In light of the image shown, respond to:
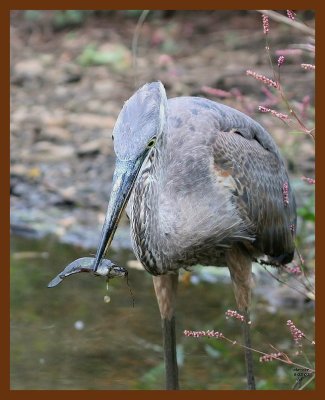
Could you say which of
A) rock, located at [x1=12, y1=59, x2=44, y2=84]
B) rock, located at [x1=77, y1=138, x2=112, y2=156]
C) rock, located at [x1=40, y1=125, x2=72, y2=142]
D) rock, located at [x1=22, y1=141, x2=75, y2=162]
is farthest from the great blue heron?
rock, located at [x1=12, y1=59, x2=44, y2=84]

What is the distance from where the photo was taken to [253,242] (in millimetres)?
5430

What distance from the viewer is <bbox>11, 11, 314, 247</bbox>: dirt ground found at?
881 centimetres

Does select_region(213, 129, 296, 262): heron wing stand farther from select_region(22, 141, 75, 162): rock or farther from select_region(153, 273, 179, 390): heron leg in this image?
select_region(22, 141, 75, 162): rock

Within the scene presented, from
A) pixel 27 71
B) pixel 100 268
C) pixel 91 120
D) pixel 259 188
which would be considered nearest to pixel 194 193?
pixel 259 188

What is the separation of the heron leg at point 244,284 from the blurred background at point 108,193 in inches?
9.6

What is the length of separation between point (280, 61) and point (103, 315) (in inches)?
120

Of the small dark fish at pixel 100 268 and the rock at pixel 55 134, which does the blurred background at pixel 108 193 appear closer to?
the rock at pixel 55 134

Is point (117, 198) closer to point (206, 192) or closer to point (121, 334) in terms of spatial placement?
point (206, 192)

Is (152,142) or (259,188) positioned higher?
(152,142)

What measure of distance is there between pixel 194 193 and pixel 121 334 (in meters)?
1.78

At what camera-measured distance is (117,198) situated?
3.96 m

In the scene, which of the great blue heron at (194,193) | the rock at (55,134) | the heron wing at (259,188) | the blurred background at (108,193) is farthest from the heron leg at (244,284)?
the rock at (55,134)

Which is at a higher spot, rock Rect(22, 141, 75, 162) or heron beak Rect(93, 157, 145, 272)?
heron beak Rect(93, 157, 145, 272)

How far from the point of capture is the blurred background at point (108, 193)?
604cm
